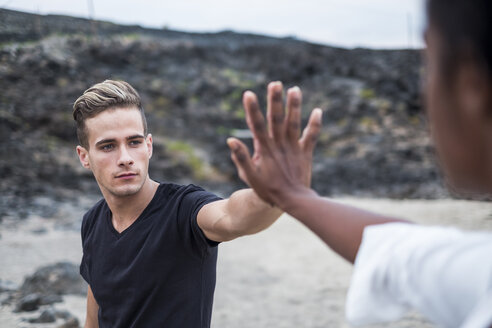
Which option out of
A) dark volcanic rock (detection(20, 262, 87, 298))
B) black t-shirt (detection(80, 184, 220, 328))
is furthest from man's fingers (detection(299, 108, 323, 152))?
dark volcanic rock (detection(20, 262, 87, 298))

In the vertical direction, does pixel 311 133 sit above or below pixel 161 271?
above

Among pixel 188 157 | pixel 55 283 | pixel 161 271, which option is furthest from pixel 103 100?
pixel 188 157

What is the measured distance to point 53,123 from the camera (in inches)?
594

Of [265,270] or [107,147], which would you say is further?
[265,270]

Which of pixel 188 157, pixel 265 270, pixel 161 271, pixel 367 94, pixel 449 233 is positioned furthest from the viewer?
pixel 367 94

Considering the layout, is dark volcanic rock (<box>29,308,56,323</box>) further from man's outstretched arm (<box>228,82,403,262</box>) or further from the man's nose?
man's outstretched arm (<box>228,82,403,262</box>)

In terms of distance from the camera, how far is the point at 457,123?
73 cm

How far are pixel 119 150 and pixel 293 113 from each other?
3.61ft

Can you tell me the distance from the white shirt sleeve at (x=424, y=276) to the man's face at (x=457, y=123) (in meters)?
0.11

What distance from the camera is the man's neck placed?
1.92 meters

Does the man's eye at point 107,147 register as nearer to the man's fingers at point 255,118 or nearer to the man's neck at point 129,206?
the man's neck at point 129,206

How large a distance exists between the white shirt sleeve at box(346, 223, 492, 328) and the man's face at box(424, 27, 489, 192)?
106 millimetres

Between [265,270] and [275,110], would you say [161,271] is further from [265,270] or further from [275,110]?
[265,270]

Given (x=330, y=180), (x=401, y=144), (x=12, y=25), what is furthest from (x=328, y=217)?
(x=401, y=144)
